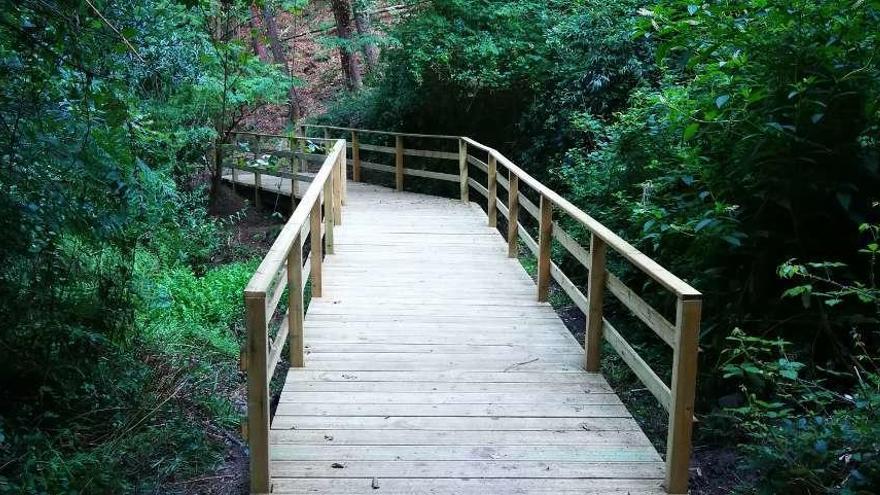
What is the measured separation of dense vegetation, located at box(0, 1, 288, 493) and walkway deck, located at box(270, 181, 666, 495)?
68cm

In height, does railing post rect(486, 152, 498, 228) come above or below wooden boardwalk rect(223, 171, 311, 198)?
above

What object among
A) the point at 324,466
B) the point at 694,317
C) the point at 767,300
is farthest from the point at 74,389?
the point at 767,300

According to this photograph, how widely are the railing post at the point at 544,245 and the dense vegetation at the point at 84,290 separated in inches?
93.7

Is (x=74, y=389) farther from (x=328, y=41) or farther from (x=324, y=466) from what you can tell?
(x=328, y=41)

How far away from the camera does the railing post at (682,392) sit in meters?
3.10

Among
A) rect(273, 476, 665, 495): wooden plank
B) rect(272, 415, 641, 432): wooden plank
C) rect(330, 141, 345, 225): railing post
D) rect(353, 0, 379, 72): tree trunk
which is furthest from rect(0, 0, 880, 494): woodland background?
rect(353, 0, 379, 72): tree trunk

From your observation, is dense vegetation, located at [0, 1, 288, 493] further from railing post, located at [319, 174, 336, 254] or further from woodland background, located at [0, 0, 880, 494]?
railing post, located at [319, 174, 336, 254]

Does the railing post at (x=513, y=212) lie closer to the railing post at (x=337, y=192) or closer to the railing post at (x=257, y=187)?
the railing post at (x=337, y=192)

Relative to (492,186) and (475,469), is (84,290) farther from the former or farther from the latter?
(492,186)

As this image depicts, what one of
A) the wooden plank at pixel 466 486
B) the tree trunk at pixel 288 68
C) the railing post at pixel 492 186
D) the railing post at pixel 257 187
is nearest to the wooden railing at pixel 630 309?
the wooden plank at pixel 466 486

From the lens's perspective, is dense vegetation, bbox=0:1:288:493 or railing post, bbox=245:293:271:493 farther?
dense vegetation, bbox=0:1:288:493

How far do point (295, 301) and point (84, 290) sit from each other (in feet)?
4.97

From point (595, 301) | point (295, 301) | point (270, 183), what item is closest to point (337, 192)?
point (295, 301)

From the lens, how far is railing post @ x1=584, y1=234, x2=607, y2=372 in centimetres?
444
